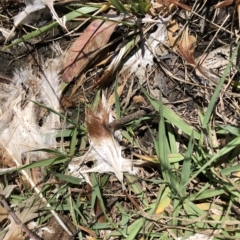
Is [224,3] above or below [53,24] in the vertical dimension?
below

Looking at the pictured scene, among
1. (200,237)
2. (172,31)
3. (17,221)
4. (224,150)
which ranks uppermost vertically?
(172,31)

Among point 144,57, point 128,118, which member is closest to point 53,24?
point 144,57

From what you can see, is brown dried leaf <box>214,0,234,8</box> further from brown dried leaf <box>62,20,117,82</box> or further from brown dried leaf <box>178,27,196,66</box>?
brown dried leaf <box>62,20,117,82</box>

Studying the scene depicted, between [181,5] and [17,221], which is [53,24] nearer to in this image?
[181,5]

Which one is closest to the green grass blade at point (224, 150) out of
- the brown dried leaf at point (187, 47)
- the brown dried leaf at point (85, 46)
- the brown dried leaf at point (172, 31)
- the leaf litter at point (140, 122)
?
the leaf litter at point (140, 122)

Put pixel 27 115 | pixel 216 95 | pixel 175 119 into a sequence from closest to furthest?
pixel 216 95 → pixel 175 119 → pixel 27 115

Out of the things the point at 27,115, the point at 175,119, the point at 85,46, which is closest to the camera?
the point at 175,119

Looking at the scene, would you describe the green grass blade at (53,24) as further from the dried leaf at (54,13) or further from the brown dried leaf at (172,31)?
the brown dried leaf at (172,31)
